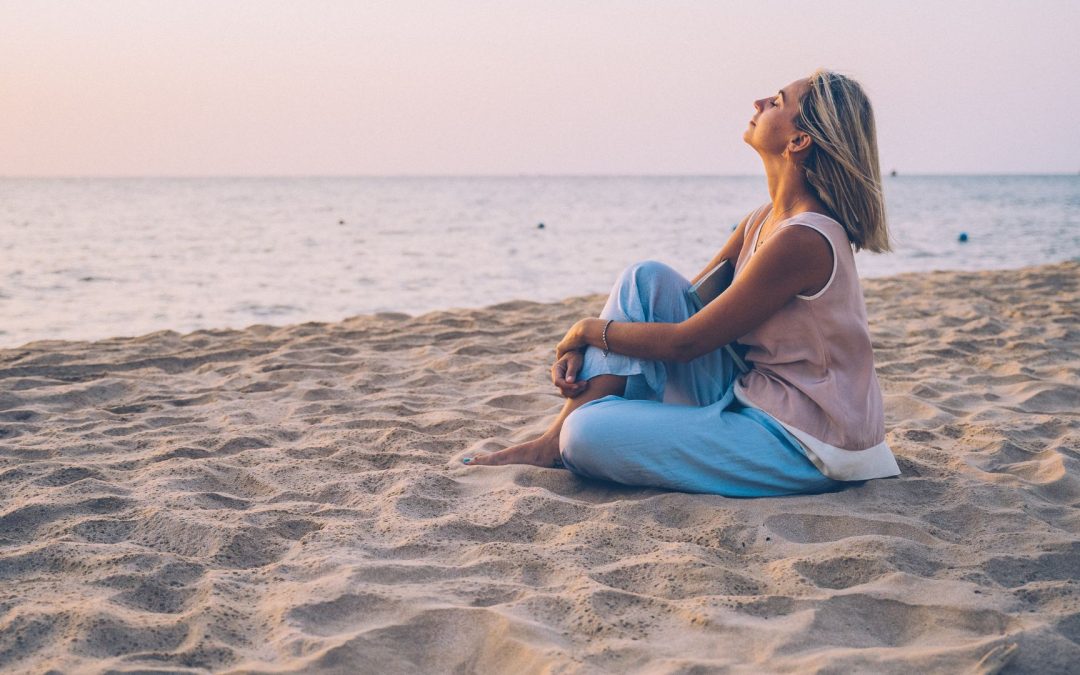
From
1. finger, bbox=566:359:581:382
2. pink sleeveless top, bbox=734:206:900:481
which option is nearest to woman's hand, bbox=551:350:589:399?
finger, bbox=566:359:581:382

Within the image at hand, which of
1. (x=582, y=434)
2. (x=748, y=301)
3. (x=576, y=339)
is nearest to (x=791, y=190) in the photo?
(x=748, y=301)

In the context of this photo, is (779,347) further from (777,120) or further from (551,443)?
(551,443)

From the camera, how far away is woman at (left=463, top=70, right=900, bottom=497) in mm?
2561

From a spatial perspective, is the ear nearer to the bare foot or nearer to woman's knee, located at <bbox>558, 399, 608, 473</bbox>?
woman's knee, located at <bbox>558, 399, 608, 473</bbox>

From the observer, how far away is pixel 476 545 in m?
2.34

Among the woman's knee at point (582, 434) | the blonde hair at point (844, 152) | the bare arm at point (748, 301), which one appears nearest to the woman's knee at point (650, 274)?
the bare arm at point (748, 301)

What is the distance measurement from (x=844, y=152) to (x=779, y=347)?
2.08 ft

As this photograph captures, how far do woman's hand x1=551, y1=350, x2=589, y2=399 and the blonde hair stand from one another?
37.5 inches

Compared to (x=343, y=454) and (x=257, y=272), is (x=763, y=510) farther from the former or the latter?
(x=257, y=272)

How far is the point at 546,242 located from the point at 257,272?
759 centimetres

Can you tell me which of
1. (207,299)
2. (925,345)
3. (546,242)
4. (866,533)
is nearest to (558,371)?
(866,533)

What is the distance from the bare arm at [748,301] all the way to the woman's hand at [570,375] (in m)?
0.20

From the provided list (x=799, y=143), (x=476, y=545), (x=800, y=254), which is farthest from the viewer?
(x=799, y=143)

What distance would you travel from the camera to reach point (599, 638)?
1.85m
